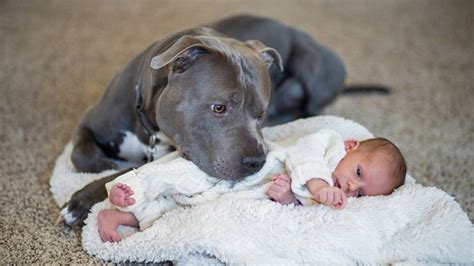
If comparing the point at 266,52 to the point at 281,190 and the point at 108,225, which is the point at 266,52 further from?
the point at 108,225

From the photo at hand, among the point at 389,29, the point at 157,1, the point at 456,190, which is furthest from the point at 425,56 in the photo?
the point at 157,1

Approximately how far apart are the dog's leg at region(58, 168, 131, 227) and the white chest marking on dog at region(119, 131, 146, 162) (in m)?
0.25

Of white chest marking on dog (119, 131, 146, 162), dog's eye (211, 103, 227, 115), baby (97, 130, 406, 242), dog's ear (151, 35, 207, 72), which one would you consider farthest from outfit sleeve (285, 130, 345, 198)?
white chest marking on dog (119, 131, 146, 162)

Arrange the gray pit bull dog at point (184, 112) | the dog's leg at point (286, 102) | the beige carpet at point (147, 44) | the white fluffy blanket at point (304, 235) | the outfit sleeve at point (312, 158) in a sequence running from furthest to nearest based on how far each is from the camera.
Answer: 1. the dog's leg at point (286, 102)
2. the beige carpet at point (147, 44)
3. the gray pit bull dog at point (184, 112)
4. the outfit sleeve at point (312, 158)
5. the white fluffy blanket at point (304, 235)

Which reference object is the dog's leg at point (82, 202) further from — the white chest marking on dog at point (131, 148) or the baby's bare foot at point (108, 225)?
the white chest marking on dog at point (131, 148)

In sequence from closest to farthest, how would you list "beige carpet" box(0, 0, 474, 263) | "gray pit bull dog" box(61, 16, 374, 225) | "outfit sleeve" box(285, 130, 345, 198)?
"outfit sleeve" box(285, 130, 345, 198) < "gray pit bull dog" box(61, 16, 374, 225) < "beige carpet" box(0, 0, 474, 263)

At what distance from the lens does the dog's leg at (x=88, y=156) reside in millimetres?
1969

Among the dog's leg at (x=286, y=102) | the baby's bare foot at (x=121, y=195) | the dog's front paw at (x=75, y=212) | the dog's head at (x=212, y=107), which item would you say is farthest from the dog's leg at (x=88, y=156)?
the dog's leg at (x=286, y=102)

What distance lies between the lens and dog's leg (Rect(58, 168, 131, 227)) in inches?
66.2

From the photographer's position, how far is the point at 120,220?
1573mm

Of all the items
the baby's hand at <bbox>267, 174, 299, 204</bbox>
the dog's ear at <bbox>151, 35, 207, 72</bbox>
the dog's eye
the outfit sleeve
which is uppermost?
the dog's ear at <bbox>151, 35, 207, 72</bbox>

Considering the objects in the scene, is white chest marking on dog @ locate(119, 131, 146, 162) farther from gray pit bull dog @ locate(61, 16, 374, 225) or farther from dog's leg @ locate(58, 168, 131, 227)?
dog's leg @ locate(58, 168, 131, 227)

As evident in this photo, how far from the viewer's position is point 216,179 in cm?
164

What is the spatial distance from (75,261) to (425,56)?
105 inches
